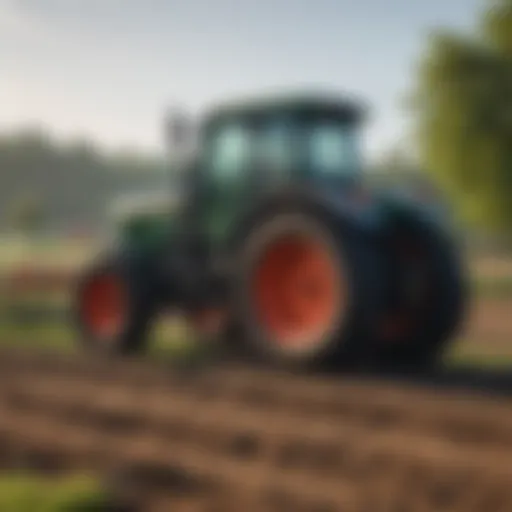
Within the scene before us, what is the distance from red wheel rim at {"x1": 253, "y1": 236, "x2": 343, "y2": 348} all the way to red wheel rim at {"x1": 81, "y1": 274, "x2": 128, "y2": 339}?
176 cm

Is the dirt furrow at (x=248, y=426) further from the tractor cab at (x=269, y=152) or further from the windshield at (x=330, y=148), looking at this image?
the windshield at (x=330, y=148)

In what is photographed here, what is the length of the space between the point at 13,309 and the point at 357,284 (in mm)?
7405

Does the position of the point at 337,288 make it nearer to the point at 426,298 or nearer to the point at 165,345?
the point at 426,298

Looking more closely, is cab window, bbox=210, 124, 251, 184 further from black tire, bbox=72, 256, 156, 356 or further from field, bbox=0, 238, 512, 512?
field, bbox=0, 238, 512, 512

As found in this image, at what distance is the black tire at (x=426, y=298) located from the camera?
705 centimetres

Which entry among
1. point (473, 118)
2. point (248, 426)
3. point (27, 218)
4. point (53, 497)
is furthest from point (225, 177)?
point (27, 218)

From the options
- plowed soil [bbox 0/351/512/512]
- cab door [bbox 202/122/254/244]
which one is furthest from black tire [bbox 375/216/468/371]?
cab door [bbox 202/122/254/244]

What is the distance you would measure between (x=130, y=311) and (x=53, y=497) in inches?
186

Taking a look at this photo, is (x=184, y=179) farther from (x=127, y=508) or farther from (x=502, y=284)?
(x=502, y=284)

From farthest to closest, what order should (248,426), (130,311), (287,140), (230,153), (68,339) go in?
(68,339), (130,311), (230,153), (287,140), (248,426)

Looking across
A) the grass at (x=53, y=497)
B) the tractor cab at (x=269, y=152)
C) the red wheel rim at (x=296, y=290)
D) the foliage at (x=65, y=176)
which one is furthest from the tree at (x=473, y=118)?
the foliage at (x=65, y=176)

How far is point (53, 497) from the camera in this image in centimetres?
363

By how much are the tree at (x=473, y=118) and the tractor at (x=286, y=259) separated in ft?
22.5

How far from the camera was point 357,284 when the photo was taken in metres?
6.45
